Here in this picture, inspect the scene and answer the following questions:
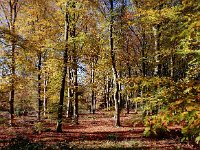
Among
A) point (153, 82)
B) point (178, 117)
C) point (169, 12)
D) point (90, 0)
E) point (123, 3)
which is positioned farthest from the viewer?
point (123, 3)

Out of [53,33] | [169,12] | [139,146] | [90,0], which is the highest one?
[90,0]

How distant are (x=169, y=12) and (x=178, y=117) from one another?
10.3 metres

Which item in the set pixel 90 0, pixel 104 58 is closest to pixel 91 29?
pixel 104 58

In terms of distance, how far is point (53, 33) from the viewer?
28656 millimetres

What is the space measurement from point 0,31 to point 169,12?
7586 millimetres

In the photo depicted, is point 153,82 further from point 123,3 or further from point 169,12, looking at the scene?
point 123,3

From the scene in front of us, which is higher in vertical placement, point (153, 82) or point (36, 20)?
point (36, 20)

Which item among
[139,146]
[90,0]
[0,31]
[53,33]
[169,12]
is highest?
[90,0]

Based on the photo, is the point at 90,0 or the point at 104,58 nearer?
the point at 90,0

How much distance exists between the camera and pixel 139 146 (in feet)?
52.9

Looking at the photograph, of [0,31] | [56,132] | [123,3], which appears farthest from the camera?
[123,3]

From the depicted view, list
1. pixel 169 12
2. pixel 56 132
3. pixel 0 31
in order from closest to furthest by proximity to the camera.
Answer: pixel 0 31
pixel 169 12
pixel 56 132

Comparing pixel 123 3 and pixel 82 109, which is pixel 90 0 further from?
pixel 82 109

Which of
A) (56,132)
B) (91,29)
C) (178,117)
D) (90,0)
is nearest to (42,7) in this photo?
(90,0)
